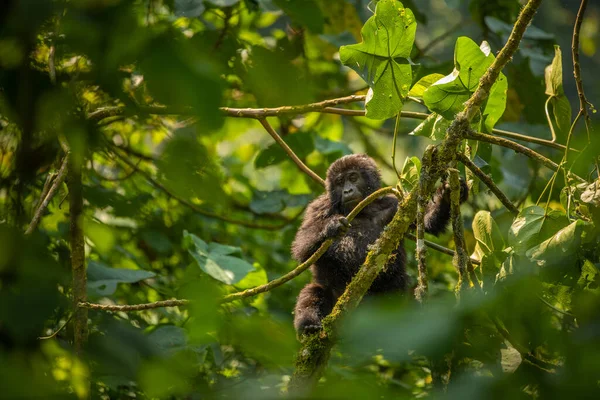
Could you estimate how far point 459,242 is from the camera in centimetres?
239

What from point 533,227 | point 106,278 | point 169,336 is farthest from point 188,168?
point 106,278

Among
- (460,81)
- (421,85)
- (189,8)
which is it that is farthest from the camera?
(189,8)

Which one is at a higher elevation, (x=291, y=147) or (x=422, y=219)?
(x=422, y=219)

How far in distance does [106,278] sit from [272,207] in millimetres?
2089

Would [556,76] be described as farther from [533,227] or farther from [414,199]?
[414,199]

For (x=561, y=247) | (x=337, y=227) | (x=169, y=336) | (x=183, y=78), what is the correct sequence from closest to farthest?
(x=183, y=78)
(x=561, y=247)
(x=337, y=227)
(x=169, y=336)

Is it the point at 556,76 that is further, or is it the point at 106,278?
the point at 106,278

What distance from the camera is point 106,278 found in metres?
3.85

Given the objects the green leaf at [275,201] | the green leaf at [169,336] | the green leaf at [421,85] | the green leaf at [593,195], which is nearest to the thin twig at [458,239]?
the green leaf at [593,195]

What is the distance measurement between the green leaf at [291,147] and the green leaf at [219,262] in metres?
1.17

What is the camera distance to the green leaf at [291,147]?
17.4 feet

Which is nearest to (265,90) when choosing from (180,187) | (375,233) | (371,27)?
(180,187)

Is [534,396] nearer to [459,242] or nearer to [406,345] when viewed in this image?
[406,345]

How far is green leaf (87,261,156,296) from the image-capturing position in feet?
12.2
